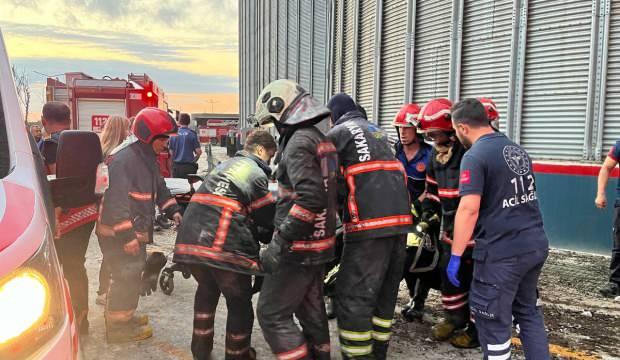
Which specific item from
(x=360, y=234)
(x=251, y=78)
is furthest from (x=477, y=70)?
(x=251, y=78)

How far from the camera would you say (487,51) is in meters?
8.84

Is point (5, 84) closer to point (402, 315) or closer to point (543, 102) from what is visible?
point (402, 315)

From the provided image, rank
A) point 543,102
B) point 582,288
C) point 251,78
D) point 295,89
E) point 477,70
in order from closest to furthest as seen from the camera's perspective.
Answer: point 295,89, point 582,288, point 543,102, point 477,70, point 251,78

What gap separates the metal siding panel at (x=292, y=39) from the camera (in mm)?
17638

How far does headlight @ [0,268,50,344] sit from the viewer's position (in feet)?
4.89

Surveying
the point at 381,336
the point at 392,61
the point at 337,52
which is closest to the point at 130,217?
the point at 381,336

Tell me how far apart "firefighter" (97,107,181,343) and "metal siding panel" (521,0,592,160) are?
6044mm

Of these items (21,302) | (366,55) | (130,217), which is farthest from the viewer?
(366,55)

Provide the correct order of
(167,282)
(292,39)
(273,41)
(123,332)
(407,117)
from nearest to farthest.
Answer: (123,332) → (407,117) → (167,282) → (292,39) → (273,41)

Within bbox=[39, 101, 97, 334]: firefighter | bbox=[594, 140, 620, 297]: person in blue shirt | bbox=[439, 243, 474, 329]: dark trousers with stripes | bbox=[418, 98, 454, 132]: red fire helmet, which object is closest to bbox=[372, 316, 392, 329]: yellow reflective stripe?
bbox=[439, 243, 474, 329]: dark trousers with stripes

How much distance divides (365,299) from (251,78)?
82.0ft

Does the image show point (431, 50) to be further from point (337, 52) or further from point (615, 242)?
point (615, 242)

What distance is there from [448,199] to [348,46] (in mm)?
9773

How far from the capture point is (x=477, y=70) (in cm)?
902
